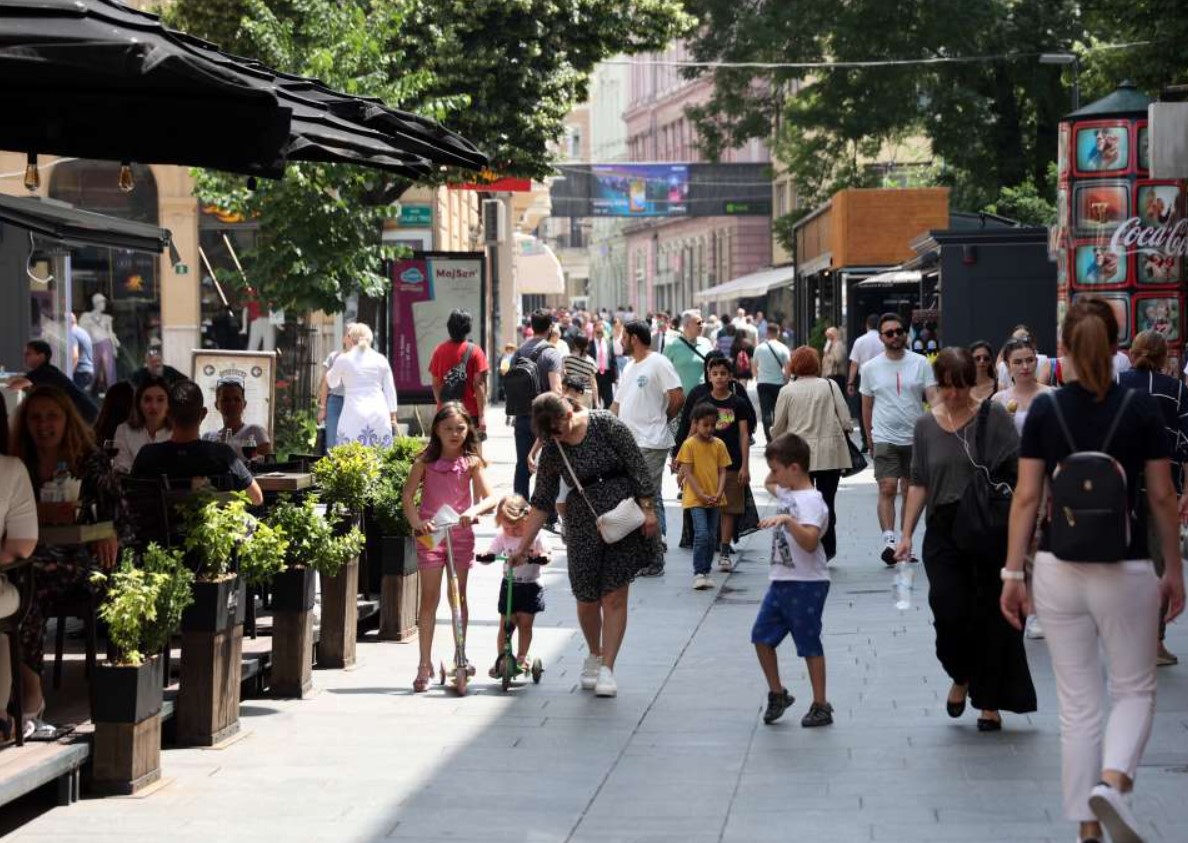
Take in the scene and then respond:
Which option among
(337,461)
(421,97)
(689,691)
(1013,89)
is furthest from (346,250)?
(1013,89)

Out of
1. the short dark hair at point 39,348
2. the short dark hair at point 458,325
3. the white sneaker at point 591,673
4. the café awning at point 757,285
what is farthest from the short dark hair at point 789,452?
the café awning at point 757,285

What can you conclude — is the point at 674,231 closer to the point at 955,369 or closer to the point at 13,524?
the point at 955,369

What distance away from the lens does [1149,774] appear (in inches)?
309

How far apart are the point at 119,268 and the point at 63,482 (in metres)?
24.3

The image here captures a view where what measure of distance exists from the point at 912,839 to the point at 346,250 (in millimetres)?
14512

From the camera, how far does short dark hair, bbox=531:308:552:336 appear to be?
18281 millimetres

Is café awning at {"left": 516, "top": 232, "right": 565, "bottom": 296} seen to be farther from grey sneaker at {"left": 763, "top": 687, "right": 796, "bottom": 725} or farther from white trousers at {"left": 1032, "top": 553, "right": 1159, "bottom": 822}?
white trousers at {"left": 1032, "top": 553, "right": 1159, "bottom": 822}

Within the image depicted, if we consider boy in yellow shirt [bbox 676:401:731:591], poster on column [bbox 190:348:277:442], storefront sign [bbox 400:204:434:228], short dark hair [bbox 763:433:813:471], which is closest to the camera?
short dark hair [bbox 763:433:813:471]

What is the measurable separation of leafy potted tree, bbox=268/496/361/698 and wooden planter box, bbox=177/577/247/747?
104cm

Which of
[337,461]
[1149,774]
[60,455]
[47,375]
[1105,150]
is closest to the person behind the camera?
[1149,774]

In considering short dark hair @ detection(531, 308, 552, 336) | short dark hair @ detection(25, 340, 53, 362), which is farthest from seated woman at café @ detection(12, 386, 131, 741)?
short dark hair @ detection(531, 308, 552, 336)

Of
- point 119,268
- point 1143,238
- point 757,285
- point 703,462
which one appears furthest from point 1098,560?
point 757,285

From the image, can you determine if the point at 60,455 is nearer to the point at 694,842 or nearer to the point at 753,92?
the point at 694,842

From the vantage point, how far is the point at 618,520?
392 inches
